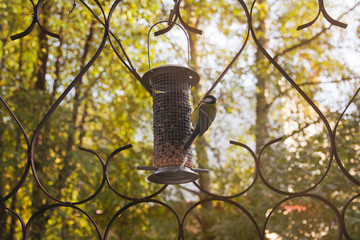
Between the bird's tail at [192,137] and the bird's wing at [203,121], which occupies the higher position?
the bird's wing at [203,121]

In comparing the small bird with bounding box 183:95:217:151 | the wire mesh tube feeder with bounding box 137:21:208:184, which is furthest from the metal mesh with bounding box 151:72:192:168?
the small bird with bounding box 183:95:217:151

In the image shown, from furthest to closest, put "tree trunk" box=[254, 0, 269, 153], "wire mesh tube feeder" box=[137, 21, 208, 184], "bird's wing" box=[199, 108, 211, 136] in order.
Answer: "tree trunk" box=[254, 0, 269, 153] < "wire mesh tube feeder" box=[137, 21, 208, 184] < "bird's wing" box=[199, 108, 211, 136]

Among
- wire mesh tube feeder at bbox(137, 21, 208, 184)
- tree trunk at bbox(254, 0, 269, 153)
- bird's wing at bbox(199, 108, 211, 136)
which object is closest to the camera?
bird's wing at bbox(199, 108, 211, 136)

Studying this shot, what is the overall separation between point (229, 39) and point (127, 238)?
3014 mm

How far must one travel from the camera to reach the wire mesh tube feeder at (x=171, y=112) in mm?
1739

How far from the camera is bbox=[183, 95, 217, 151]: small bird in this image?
1.56 metres

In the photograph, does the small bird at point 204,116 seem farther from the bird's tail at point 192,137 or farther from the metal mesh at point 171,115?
the metal mesh at point 171,115

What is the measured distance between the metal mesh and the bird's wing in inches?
8.6

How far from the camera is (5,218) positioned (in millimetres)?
4504

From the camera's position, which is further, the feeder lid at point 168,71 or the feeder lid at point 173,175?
the feeder lid at point 168,71

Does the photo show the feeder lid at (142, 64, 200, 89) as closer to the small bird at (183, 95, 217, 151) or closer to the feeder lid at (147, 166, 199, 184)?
the small bird at (183, 95, 217, 151)

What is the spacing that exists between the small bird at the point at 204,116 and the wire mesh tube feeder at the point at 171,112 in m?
0.14

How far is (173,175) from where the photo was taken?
168 centimetres

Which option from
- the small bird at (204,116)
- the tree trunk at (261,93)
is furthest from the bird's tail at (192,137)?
the tree trunk at (261,93)
